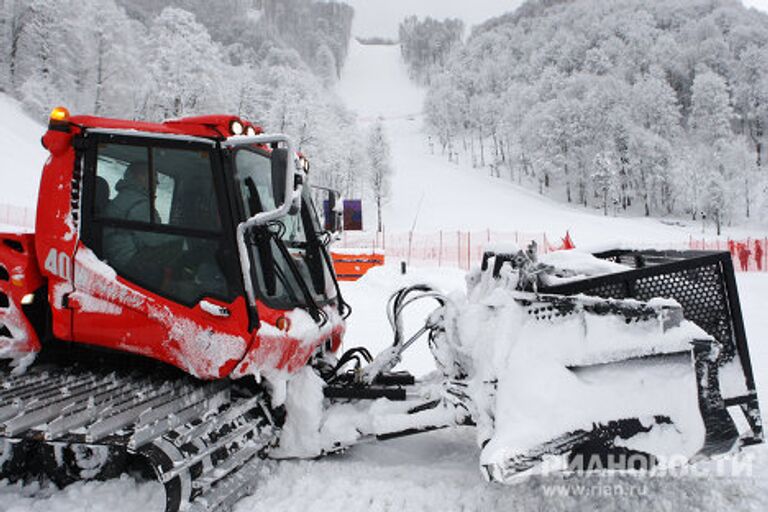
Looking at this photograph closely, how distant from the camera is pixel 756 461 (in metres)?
3.16

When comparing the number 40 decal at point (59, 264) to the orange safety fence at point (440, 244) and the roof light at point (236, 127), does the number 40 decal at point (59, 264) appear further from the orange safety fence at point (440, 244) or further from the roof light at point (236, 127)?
the orange safety fence at point (440, 244)

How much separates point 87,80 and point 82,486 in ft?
170

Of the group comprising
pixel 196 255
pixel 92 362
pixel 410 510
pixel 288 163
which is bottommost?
pixel 410 510

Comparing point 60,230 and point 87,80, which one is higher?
point 87,80

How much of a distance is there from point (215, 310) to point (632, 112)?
2725 inches

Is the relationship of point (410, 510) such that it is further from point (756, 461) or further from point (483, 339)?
point (756, 461)

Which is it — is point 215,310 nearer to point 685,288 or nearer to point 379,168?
point 685,288

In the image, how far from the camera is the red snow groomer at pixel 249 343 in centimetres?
246

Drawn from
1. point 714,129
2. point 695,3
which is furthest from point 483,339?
point 695,3

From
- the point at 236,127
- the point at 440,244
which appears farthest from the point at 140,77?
the point at 236,127

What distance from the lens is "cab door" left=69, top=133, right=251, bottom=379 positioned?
122 inches

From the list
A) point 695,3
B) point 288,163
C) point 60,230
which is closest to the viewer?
point 288,163

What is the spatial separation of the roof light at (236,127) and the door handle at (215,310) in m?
1.18

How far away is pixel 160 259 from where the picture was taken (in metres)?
3.25
